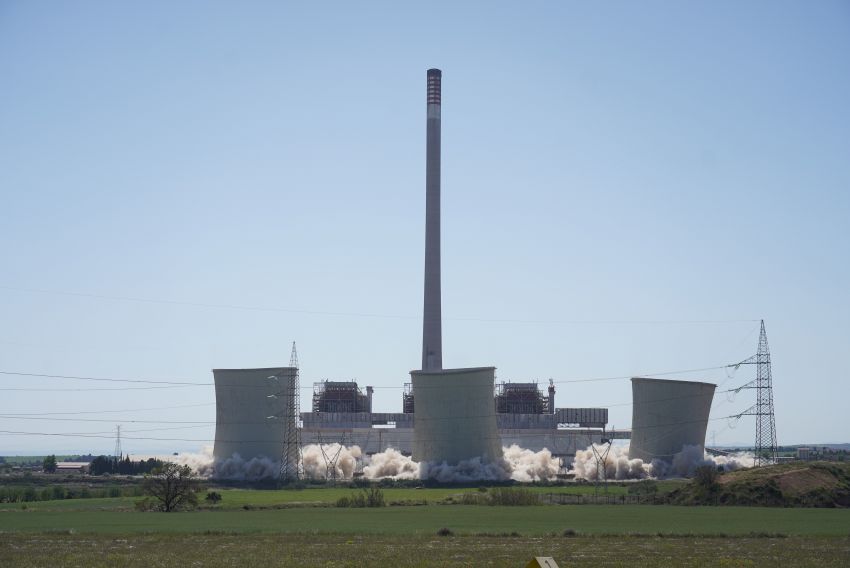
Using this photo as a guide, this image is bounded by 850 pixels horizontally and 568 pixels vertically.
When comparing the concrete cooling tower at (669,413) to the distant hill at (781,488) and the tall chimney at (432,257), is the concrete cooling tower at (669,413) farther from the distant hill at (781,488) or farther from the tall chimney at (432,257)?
the distant hill at (781,488)

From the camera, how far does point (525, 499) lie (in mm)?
59500

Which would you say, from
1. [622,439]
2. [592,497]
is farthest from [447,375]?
[622,439]

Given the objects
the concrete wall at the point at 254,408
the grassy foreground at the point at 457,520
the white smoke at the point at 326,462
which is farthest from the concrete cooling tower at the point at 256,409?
the grassy foreground at the point at 457,520

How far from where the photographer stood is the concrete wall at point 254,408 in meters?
88.6

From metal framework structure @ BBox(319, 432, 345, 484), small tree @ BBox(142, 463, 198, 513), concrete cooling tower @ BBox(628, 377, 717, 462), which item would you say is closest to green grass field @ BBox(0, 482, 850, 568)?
small tree @ BBox(142, 463, 198, 513)

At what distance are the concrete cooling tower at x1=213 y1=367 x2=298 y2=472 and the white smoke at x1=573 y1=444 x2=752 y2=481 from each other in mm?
25909

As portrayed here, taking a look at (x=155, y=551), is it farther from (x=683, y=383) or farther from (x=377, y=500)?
(x=683, y=383)

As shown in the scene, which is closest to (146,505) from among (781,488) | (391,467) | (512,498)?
(512,498)

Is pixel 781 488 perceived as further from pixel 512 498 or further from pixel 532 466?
pixel 532 466

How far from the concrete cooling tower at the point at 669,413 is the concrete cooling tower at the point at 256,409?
2943cm

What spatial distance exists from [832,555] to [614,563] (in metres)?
6.72

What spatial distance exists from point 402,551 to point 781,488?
107 ft

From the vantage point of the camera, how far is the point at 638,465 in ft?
296

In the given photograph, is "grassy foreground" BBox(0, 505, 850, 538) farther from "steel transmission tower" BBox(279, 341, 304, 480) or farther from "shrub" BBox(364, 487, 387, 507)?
"steel transmission tower" BBox(279, 341, 304, 480)
